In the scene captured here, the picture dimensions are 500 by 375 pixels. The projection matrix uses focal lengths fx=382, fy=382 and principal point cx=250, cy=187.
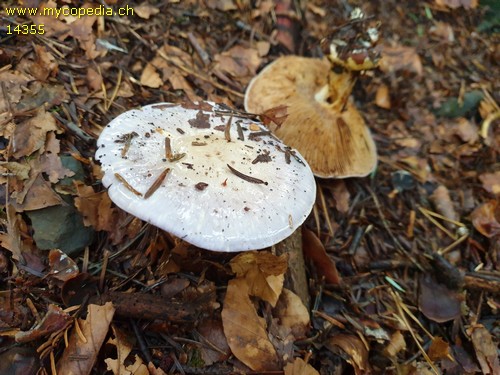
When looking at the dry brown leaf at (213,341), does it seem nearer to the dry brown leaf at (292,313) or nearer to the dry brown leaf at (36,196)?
the dry brown leaf at (292,313)

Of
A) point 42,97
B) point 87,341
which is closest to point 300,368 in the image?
point 87,341

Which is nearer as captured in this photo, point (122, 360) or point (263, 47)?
point (122, 360)

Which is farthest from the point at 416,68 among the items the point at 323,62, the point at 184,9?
the point at 184,9

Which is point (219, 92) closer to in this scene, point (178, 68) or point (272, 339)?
point (178, 68)

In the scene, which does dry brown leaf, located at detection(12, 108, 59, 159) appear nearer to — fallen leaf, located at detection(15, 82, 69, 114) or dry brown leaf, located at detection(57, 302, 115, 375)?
fallen leaf, located at detection(15, 82, 69, 114)

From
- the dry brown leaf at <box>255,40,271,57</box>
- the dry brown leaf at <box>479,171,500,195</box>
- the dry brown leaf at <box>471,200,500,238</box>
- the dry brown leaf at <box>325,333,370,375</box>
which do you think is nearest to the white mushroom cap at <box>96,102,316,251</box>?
the dry brown leaf at <box>325,333,370,375</box>

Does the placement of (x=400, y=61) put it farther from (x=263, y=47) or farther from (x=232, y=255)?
(x=232, y=255)

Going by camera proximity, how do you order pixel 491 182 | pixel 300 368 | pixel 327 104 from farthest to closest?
pixel 491 182 → pixel 327 104 → pixel 300 368
